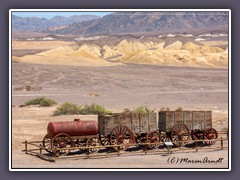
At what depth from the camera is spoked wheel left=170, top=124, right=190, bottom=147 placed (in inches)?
1013

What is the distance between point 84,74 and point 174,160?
133 feet

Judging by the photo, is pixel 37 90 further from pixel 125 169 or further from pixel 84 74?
pixel 125 169

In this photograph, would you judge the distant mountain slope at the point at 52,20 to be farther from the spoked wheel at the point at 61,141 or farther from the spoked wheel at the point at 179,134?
the spoked wheel at the point at 179,134

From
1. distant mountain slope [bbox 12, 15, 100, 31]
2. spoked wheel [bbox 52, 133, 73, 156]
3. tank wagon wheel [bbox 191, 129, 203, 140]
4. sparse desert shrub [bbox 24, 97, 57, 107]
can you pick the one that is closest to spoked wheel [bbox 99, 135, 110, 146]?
spoked wheel [bbox 52, 133, 73, 156]

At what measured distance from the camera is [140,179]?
65.0 feet

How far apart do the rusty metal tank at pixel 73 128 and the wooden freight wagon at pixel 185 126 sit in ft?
11.2

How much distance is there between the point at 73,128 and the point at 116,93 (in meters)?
25.9

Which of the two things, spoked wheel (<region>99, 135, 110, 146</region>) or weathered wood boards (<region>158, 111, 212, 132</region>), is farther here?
weathered wood boards (<region>158, 111, 212, 132</region>)

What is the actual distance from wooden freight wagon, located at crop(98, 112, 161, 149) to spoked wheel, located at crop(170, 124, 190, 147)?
71 cm

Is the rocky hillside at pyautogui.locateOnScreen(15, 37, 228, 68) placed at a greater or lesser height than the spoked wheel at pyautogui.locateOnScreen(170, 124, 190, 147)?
greater

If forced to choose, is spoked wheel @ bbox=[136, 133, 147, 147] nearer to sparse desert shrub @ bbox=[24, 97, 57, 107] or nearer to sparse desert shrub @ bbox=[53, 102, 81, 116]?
sparse desert shrub @ bbox=[53, 102, 81, 116]

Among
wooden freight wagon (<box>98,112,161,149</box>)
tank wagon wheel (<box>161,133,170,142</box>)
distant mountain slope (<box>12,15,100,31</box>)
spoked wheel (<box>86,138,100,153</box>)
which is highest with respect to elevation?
distant mountain slope (<box>12,15,100,31</box>)

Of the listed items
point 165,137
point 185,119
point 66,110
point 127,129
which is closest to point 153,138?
point 165,137

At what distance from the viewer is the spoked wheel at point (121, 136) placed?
2458 cm
